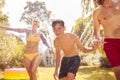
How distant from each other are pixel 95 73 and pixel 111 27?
7.98 m

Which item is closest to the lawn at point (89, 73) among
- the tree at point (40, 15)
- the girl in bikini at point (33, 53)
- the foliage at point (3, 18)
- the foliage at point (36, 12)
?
the tree at point (40, 15)

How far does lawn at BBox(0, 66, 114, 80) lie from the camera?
420 inches

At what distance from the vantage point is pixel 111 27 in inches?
133

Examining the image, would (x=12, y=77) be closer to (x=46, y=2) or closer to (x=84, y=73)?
(x=84, y=73)

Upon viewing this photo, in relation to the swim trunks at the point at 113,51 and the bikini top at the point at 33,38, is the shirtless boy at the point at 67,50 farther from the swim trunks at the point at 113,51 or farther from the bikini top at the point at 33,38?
the bikini top at the point at 33,38

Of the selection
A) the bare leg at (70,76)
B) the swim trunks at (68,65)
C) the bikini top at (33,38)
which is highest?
the bikini top at (33,38)

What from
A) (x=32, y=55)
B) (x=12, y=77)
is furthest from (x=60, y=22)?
(x=12, y=77)

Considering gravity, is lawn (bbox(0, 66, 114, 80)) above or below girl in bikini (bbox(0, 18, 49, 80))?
below

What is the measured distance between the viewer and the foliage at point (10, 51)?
35.0 ft

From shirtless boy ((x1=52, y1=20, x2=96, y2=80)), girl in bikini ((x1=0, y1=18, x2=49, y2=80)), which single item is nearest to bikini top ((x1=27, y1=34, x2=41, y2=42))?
girl in bikini ((x1=0, y1=18, x2=49, y2=80))

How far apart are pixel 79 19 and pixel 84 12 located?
2.39ft

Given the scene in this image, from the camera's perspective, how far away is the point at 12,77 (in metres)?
7.73

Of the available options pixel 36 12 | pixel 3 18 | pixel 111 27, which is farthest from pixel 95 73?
pixel 111 27

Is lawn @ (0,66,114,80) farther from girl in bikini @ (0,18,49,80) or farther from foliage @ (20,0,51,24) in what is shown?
girl in bikini @ (0,18,49,80)
